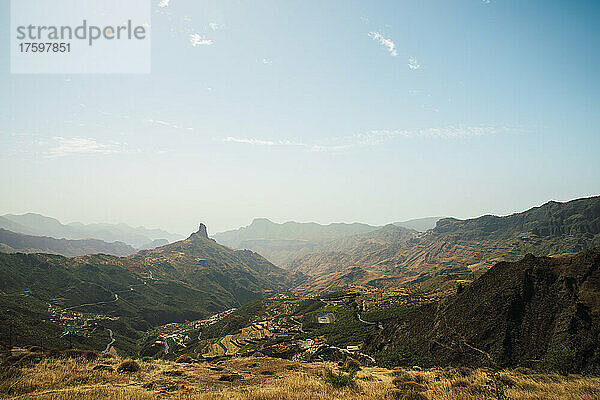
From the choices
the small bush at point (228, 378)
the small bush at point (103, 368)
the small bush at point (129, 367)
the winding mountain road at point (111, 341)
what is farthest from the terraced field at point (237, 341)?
the small bush at point (228, 378)

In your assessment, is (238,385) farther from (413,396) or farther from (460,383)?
(460,383)

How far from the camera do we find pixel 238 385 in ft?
70.5

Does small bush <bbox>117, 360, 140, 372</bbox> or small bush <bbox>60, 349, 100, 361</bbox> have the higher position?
small bush <bbox>117, 360, 140, 372</bbox>

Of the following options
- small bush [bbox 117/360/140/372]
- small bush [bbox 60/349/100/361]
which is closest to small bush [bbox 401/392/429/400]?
small bush [bbox 117/360/140/372]

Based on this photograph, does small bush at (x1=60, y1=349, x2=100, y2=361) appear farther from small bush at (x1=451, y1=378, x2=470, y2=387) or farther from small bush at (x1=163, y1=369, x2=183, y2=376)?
small bush at (x1=451, y1=378, x2=470, y2=387)

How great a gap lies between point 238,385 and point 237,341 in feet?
317

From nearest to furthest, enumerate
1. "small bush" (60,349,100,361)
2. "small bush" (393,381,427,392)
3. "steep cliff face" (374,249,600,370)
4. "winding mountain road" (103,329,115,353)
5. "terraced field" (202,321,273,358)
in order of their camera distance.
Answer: "small bush" (393,381,427,392)
"small bush" (60,349,100,361)
"steep cliff face" (374,249,600,370)
"terraced field" (202,321,273,358)
"winding mountain road" (103,329,115,353)

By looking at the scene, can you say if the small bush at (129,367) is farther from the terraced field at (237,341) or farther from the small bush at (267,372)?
the terraced field at (237,341)

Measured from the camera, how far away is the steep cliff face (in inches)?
1254

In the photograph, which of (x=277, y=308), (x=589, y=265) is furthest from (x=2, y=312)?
(x=589, y=265)

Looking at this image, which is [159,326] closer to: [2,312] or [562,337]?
[2,312]

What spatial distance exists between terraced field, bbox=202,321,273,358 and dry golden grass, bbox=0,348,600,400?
250ft

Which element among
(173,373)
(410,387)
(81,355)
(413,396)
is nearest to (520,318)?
(410,387)

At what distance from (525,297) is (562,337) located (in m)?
10.0
